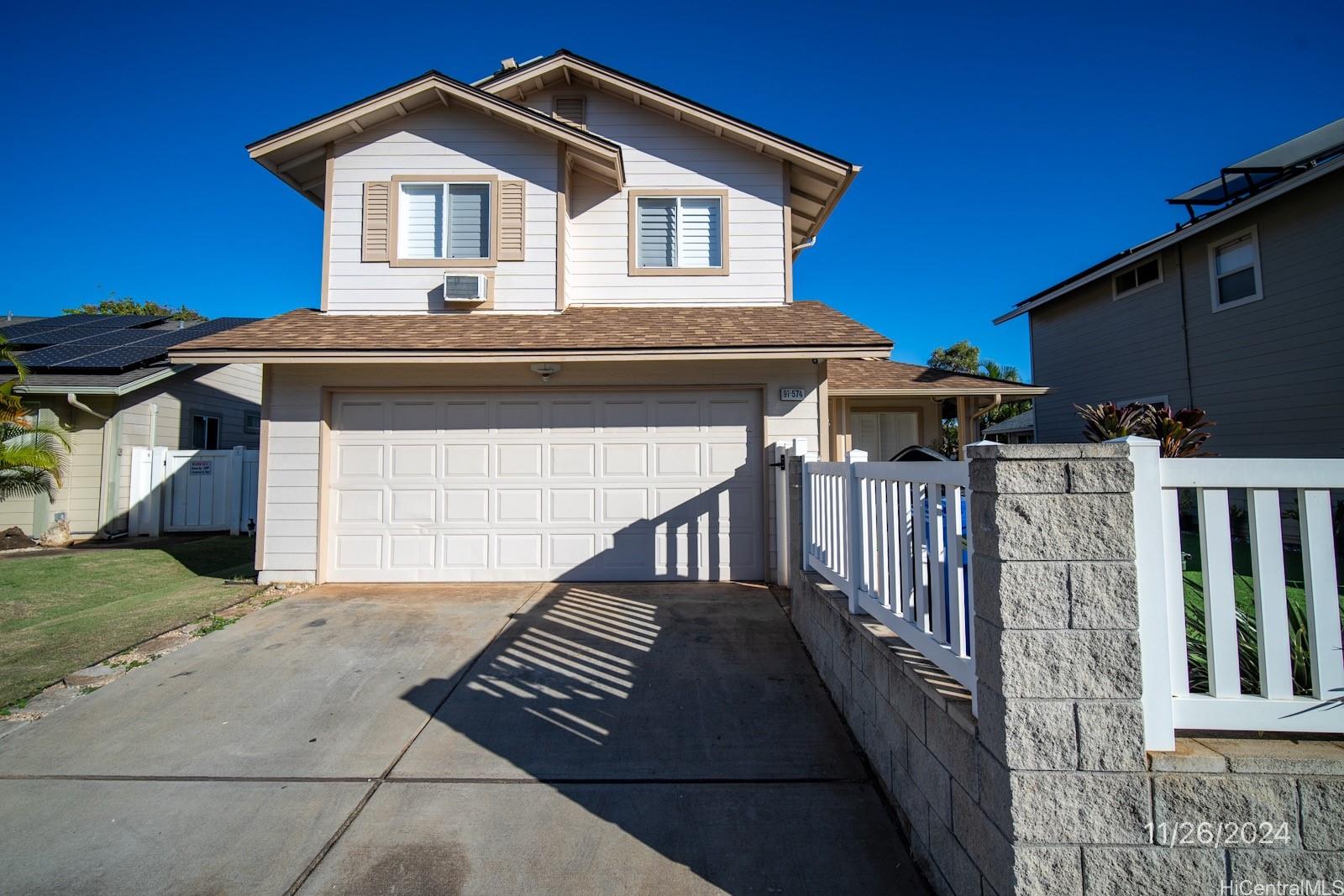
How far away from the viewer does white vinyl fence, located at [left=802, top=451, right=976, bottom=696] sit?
7.60 feet

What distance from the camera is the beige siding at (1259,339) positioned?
9000mm

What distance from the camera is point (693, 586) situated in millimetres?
7090

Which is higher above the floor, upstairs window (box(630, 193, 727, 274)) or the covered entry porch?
upstairs window (box(630, 193, 727, 274))

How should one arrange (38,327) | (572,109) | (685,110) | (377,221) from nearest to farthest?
(377,221) < (685,110) < (572,109) < (38,327)

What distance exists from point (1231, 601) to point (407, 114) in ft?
30.7

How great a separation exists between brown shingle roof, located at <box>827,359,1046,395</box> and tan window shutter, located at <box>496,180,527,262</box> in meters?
4.77

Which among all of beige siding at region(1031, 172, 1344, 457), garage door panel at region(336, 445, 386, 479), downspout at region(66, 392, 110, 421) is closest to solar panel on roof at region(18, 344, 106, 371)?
downspout at region(66, 392, 110, 421)

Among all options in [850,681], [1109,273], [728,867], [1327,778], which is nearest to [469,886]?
[728,867]

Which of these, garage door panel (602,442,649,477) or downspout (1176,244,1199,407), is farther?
downspout (1176,244,1199,407)

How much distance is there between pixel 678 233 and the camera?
27.9ft

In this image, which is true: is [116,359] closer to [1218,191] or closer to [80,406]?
[80,406]

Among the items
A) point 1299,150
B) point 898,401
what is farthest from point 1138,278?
point 898,401

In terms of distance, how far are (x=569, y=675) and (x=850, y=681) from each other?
1991 mm

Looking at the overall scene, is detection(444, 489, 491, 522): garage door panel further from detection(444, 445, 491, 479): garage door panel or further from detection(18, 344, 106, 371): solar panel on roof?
detection(18, 344, 106, 371): solar panel on roof
